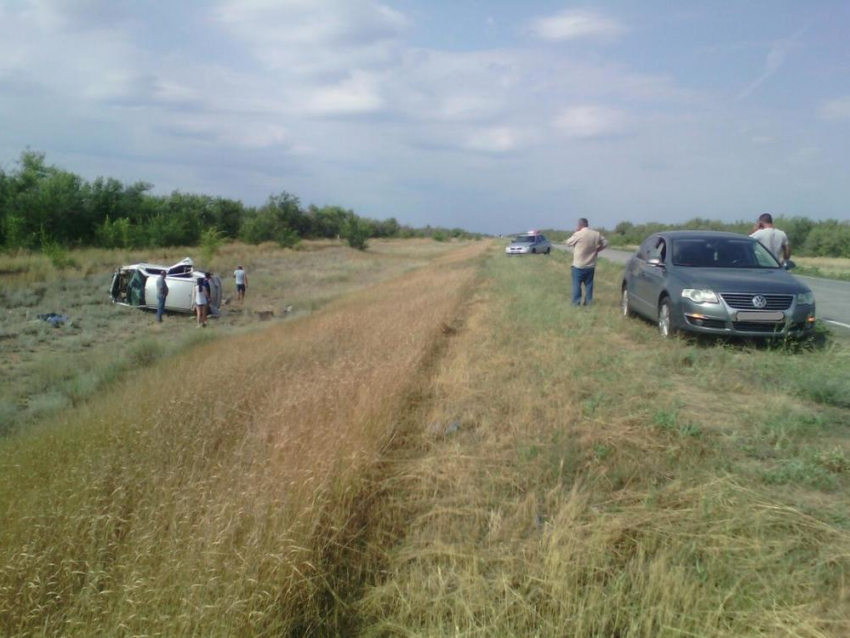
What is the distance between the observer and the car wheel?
28.5ft

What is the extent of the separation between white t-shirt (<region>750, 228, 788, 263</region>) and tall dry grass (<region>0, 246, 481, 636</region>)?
8376mm

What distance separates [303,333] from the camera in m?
10.8

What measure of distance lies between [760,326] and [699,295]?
86cm

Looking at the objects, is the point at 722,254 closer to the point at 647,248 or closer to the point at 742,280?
the point at 742,280

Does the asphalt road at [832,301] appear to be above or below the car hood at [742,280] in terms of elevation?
below

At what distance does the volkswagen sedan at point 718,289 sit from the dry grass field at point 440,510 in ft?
5.16

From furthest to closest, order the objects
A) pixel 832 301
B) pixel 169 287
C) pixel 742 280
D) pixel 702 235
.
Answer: pixel 169 287
pixel 832 301
pixel 702 235
pixel 742 280

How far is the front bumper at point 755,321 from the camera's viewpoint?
7.70 m

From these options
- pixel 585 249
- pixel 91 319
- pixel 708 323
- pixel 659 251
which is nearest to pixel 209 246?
pixel 91 319

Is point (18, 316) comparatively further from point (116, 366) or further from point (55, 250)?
point (55, 250)

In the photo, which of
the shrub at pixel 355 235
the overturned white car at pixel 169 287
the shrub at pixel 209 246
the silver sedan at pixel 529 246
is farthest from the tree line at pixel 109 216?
the silver sedan at pixel 529 246

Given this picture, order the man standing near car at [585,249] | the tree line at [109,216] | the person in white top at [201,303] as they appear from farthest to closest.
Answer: the tree line at [109,216], the person in white top at [201,303], the man standing near car at [585,249]

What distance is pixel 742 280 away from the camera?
8.09m

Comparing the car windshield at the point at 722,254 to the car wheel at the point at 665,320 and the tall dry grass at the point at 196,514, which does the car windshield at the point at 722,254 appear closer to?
the car wheel at the point at 665,320
